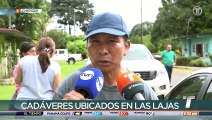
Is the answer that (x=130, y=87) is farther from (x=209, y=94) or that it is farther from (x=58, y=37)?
(x=58, y=37)

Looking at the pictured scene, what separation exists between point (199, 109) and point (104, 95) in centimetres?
29

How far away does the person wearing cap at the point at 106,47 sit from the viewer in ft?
4.01

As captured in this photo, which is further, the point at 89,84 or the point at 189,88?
the point at 189,88

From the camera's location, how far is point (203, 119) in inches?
44.9

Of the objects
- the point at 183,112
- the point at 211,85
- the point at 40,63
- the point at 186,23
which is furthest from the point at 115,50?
the point at 186,23

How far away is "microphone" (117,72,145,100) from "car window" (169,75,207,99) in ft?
3.12

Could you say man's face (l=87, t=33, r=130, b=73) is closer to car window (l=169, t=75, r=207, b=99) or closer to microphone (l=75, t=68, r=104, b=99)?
microphone (l=75, t=68, r=104, b=99)

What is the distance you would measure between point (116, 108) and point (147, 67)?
399cm

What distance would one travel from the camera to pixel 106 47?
1.22 m

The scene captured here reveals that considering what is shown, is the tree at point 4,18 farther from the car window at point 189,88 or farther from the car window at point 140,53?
the car window at point 140,53

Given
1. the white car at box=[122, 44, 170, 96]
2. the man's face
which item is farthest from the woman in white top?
the white car at box=[122, 44, 170, 96]

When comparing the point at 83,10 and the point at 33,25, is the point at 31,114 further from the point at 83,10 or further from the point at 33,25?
the point at 33,25

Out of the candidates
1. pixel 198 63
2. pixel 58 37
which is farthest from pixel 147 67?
pixel 58 37

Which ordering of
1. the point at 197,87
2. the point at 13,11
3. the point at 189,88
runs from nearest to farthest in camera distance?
the point at 197,87
the point at 189,88
the point at 13,11
